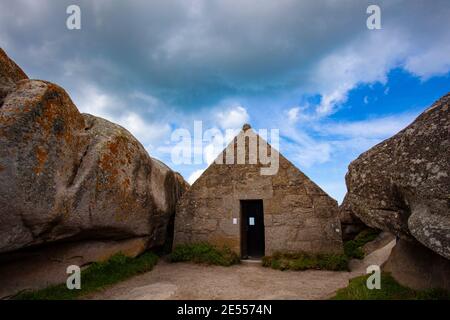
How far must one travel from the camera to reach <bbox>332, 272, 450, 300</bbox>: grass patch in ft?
11.7

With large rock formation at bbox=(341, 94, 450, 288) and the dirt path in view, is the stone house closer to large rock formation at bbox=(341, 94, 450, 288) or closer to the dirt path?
the dirt path

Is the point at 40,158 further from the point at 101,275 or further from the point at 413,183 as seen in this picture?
the point at 413,183

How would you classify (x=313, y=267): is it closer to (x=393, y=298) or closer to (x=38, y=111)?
(x=393, y=298)

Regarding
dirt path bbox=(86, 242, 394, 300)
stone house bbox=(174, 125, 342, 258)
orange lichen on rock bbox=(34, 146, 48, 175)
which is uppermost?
orange lichen on rock bbox=(34, 146, 48, 175)

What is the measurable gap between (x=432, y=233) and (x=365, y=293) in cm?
163

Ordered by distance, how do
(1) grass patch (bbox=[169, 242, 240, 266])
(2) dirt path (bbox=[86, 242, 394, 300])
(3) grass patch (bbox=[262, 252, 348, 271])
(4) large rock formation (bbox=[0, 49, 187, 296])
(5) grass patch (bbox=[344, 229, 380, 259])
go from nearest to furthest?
1. (4) large rock formation (bbox=[0, 49, 187, 296])
2. (2) dirt path (bbox=[86, 242, 394, 300])
3. (3) grass patch (bbox=[262, 252, 348, 271])
4. (1) grass patch (bbox=[169, 242, 240, 266])
5. (5) grass patch (bbox=[344, 229, 380, 259])

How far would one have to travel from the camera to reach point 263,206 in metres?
7.92

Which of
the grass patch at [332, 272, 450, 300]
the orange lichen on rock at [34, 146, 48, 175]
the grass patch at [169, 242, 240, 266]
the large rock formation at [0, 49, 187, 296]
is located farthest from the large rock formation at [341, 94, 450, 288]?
the orange lichen on rock at [34, 146, 48, 175]

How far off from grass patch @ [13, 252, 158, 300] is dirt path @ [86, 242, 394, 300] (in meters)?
0.20

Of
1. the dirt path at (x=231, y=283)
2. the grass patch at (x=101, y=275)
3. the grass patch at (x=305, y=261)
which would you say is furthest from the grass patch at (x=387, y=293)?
the grass patch at (x=101, y=275)

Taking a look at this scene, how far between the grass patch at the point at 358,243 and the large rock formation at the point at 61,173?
5761 mm

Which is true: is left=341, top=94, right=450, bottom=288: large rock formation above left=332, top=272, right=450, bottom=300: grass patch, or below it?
above

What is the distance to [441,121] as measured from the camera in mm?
3043

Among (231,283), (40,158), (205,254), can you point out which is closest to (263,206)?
(205,254)
